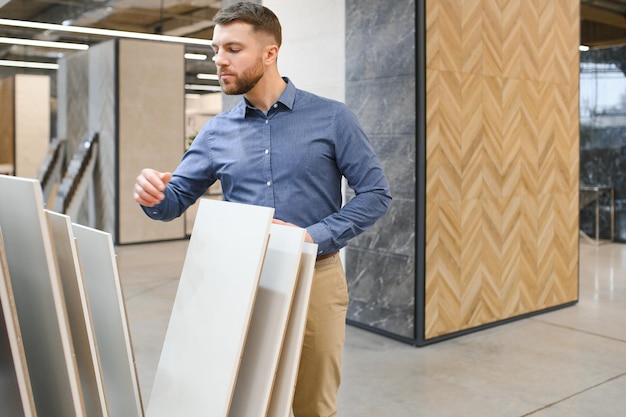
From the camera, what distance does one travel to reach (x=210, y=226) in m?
1.58

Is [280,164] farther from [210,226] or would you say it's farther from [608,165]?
[608,165]

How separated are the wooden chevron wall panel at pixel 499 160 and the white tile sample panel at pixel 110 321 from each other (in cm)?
299

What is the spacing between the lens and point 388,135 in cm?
444

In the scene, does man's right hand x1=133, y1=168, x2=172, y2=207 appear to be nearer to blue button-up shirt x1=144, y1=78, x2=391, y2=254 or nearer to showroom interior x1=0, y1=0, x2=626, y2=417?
blue button-up shirt x1=144, y1=78, x2=391, y2=254

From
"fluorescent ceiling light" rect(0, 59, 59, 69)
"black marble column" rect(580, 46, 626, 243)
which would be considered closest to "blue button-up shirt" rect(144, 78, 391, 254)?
"black marble column" rect(580, 46, 626, 243)

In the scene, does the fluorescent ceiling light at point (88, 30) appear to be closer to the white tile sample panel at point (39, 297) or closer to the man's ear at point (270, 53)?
the man's ear at point (270, 53)

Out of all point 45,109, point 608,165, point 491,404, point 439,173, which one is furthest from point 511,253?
point 45,109

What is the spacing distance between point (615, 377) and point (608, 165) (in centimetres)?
635

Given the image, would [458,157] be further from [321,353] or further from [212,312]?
[212,312]

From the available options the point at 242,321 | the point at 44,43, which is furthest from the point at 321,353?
the point at 44,43

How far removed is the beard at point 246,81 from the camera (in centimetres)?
179

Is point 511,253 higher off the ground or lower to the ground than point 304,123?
lower

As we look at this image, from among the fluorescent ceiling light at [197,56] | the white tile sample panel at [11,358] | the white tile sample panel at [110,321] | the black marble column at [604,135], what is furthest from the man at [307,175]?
the fluorescent ceiling light at [197,56]

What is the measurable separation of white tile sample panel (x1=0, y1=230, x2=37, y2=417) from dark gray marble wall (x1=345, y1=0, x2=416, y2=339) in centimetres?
331
